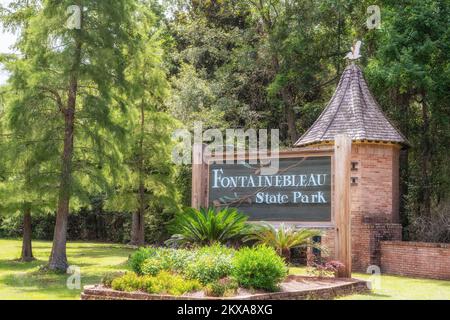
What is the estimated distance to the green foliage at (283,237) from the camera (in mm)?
12352

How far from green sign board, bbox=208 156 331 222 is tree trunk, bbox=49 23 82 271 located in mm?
4329

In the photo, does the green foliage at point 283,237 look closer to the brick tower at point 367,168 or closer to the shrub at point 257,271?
the shrub at point 257,271

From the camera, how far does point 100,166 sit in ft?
58.1

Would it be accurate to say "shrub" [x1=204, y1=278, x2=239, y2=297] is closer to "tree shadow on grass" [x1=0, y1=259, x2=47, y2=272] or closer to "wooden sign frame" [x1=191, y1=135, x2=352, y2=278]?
"wooden sign frame" [x1=191, y1=135, x2=352, y2=278]

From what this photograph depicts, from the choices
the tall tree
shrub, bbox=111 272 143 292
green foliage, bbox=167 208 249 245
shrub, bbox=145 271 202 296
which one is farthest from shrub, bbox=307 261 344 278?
the tall tree

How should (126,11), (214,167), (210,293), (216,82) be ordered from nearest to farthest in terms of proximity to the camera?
1. (210,293)
2. (214,167)
3. (126,11)
4. (216,82)

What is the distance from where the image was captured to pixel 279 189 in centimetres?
1355

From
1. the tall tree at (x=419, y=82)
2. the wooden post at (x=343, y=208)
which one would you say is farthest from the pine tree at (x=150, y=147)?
the wooden post at (x=343, y=208)

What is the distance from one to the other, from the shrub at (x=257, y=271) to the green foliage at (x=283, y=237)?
90.2 inches

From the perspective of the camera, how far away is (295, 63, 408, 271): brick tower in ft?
59.7

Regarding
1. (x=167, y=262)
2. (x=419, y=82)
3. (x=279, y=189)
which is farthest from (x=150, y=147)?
(x=167, y=262)
